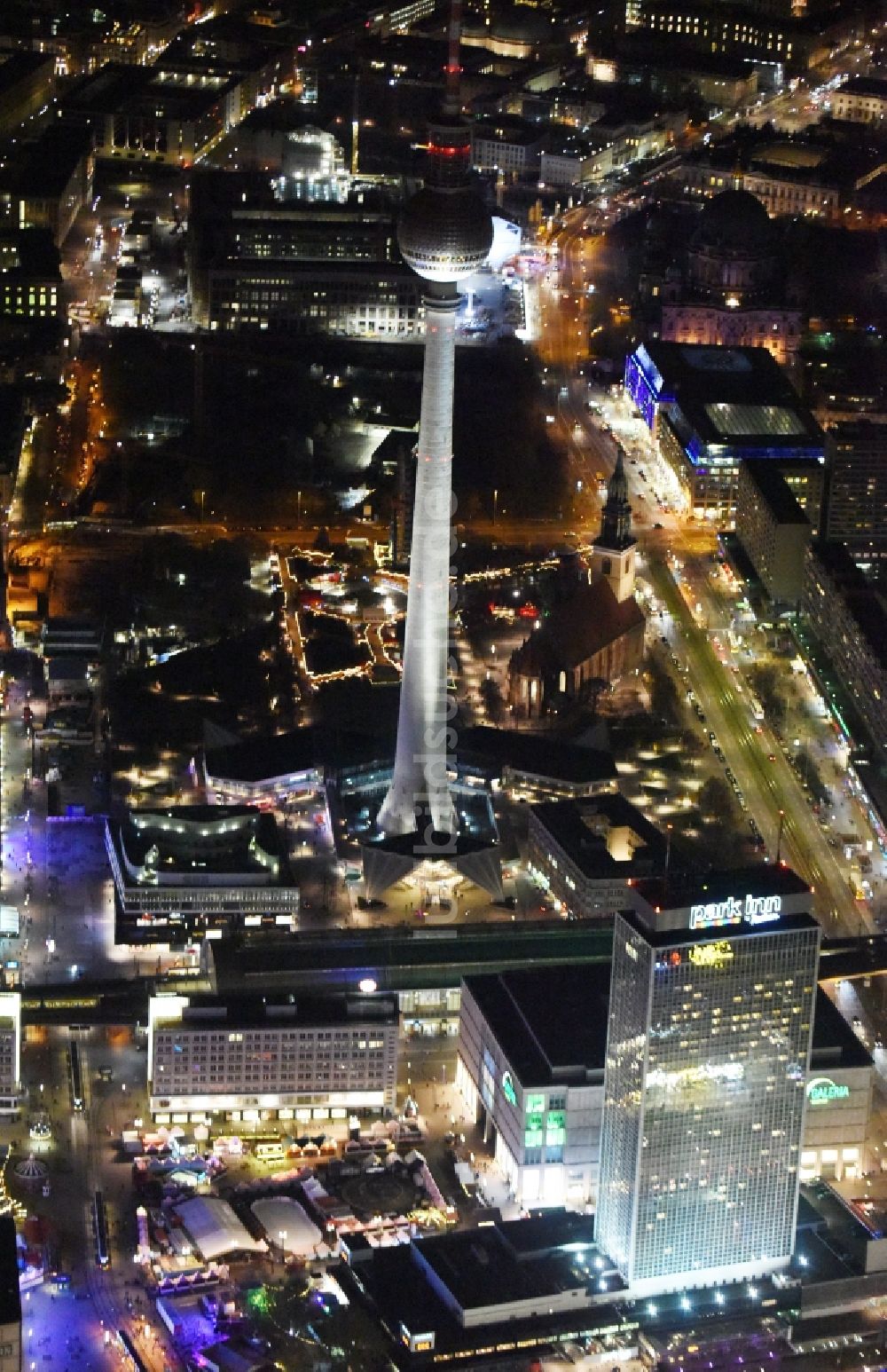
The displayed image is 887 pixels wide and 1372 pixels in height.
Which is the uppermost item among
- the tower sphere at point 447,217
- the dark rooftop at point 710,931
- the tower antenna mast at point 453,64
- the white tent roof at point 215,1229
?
the tower antenna mast at point 453,64

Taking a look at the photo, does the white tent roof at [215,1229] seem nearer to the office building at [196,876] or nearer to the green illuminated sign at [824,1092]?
the office building at [196,876]

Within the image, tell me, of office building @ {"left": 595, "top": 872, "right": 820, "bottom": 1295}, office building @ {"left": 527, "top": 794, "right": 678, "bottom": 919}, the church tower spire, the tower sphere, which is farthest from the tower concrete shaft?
office building @ {"left": 595, "top": 872, "right": 820, "bottom": 1295}

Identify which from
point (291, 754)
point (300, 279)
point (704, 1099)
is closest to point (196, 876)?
point (291, 754)

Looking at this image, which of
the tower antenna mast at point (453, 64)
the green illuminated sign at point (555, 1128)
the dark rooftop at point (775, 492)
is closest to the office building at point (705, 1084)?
the green illuminated sign at point (555, 1128)

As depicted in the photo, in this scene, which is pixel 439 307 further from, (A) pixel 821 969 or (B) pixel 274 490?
(B) pixel 274 490

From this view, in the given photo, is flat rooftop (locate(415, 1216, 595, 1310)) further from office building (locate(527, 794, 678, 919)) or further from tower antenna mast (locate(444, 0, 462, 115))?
tower antenna mast (locate(444, 0, 462, 115))
